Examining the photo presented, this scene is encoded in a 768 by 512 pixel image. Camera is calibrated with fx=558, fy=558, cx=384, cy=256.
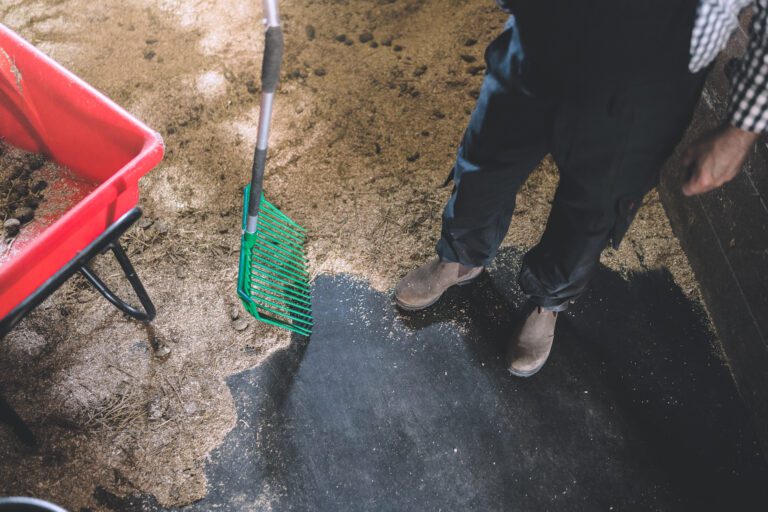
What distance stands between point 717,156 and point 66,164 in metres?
1.87

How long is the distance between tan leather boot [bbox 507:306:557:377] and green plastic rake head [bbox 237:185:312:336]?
→ 2.43 feet

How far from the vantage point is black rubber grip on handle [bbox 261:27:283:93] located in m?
1.21

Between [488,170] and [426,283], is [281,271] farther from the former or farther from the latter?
[488,170]

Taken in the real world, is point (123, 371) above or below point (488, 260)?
below

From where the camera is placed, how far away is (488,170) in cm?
156

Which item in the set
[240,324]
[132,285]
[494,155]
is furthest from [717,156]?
[132,285]

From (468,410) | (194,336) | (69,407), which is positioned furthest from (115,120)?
(468,410)

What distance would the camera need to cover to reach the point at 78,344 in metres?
1.99

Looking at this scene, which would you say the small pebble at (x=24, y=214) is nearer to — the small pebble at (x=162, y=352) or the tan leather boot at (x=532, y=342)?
the small pebble at (x=162, y=352)

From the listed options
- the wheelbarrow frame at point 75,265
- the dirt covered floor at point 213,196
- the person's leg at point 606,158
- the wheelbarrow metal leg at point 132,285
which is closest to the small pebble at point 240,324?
the dirt covered floor at point 213,196

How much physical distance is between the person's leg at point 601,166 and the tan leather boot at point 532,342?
174 mm

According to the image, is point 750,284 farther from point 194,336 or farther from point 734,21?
point 194,336

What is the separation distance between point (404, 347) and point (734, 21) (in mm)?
1368

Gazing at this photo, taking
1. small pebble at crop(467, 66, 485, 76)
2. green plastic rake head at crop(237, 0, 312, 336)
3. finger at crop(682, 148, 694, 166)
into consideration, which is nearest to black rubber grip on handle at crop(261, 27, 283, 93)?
green plastic rake head at crop(237, 0, 312, 336)
